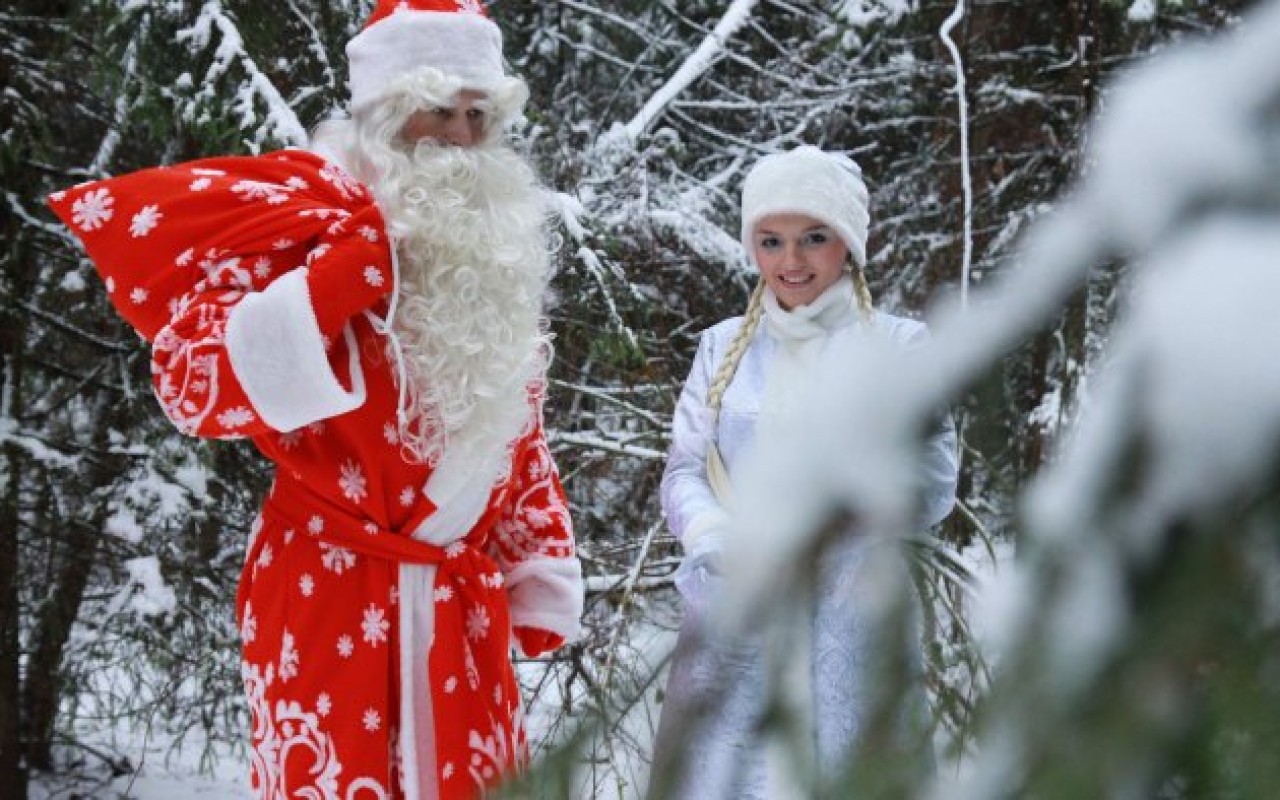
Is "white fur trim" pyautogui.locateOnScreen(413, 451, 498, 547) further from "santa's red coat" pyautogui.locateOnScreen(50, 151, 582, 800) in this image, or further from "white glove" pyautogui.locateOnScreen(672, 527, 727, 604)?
"white glove" pyautogui.locateOnScreen(672, 527, 727, 604)

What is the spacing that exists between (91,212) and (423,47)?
25.4 inches

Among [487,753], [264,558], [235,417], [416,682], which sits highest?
[235,417]

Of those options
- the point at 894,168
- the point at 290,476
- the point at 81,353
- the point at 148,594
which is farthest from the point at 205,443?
the point at 894,168

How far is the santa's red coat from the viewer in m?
2.12

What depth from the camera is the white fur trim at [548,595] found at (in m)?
2.52

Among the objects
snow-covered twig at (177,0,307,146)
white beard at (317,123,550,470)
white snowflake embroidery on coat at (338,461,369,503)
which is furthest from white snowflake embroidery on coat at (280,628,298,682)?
snow-covered twig at (177,0,307,146)

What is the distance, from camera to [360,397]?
7.14 ft

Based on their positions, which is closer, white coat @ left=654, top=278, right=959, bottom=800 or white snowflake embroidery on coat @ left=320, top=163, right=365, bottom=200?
white coat @ left=654, top=278, right=959, bottom=800

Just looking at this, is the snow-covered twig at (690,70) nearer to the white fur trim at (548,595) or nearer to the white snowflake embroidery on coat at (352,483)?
the white fur trim at (548,595)

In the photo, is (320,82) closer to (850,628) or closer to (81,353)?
(81,353)

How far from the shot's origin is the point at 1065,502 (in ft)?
1.55

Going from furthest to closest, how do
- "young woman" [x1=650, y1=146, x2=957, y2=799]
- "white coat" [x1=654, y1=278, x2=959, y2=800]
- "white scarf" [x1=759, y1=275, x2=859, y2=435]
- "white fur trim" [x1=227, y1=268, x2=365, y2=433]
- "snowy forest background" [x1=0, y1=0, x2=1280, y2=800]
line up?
1. "white scarf" [x1=759, y1=275, x2=859, y2=435]
2. "young woman" [x1=650, y1=146, x2=957, y2=799]
3. "white fur trim" [x1=227, y1=268, x2=365, y2=433]
4. "white coat" [x1=654, y1=278, x2=959, y2=800]
5. "snowy forest background" [x1=0, y1=0, x2=1280, y2=800]

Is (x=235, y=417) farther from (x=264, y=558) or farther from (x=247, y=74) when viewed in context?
(x=247, y=74)

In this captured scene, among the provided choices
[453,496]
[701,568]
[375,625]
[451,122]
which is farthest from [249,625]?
[451,122]
